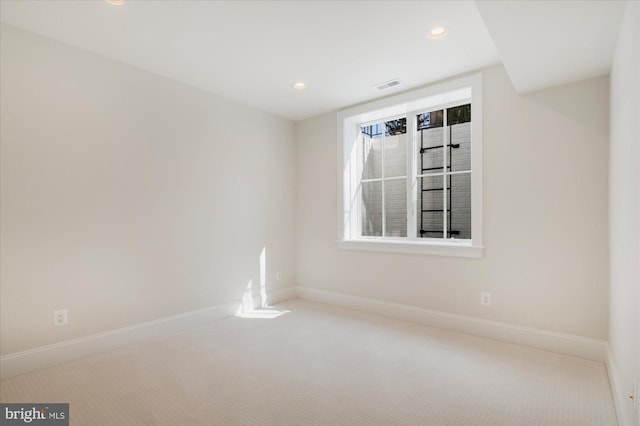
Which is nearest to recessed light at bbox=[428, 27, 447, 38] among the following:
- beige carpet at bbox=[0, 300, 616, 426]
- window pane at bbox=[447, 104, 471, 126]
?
window pane at bbox=[447, 104, 471, 126]

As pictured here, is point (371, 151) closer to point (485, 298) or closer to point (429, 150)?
point (429, 150)

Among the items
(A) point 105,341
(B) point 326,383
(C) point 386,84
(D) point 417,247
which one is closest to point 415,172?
(D) point 417,247

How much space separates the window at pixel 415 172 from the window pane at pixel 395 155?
12 mm

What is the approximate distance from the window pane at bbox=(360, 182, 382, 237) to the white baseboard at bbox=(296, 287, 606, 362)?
90 cm

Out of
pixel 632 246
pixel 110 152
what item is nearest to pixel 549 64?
pixel 632 246

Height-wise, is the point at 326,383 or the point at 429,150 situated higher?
the point at 429,150

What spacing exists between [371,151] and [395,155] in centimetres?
39

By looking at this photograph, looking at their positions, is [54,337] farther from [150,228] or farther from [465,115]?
[465,115]

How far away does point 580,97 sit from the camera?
2717 mm

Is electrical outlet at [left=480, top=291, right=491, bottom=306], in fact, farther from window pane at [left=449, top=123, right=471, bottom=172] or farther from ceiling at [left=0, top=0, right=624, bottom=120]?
ceiling at [left=0, top=0, right=624, bottom=120]

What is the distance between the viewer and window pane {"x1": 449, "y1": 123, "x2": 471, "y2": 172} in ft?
11.6

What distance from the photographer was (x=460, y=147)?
360 cm

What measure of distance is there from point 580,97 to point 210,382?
3.64 metres

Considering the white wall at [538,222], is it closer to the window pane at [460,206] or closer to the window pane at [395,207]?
the window pane at [460,206]
